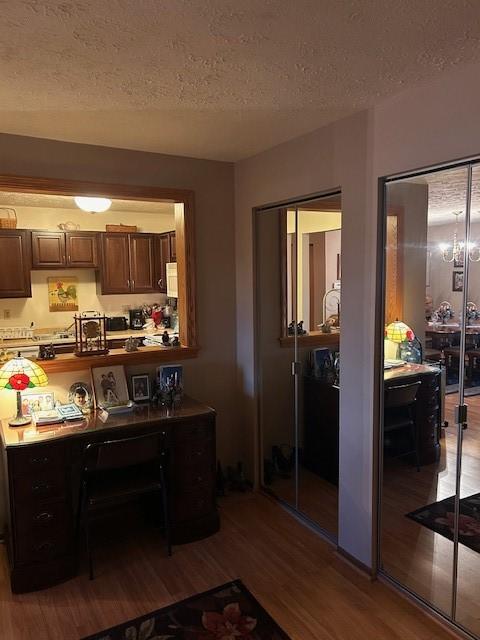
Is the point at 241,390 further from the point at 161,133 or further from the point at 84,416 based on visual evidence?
the point at 161,133

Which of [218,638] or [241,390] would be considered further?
[241,390]

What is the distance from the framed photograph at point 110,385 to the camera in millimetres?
3164

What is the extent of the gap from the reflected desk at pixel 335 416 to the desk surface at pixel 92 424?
29.1 inches

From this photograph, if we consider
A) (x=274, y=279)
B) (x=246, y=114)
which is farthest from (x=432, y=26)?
(x=274, y=279)

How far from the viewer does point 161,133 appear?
2.87 m

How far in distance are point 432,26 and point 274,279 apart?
2.01 metres

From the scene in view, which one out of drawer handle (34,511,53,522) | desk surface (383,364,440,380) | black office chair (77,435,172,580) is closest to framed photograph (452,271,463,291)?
desk surface (383,364,440,380)

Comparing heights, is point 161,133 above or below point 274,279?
above

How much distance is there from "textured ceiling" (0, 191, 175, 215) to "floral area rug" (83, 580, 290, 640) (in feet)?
11.8

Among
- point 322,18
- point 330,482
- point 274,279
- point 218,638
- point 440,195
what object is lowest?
point 218,638

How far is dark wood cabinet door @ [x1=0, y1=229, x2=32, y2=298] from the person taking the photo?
525 cm

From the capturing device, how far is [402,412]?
2.56 meters

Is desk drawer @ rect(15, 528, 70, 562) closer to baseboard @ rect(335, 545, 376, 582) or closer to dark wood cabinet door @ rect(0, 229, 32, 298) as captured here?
baseboard @ rect(335, 545, 376, 582)

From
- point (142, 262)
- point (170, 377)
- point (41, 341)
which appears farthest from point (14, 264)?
point (170, 377)
